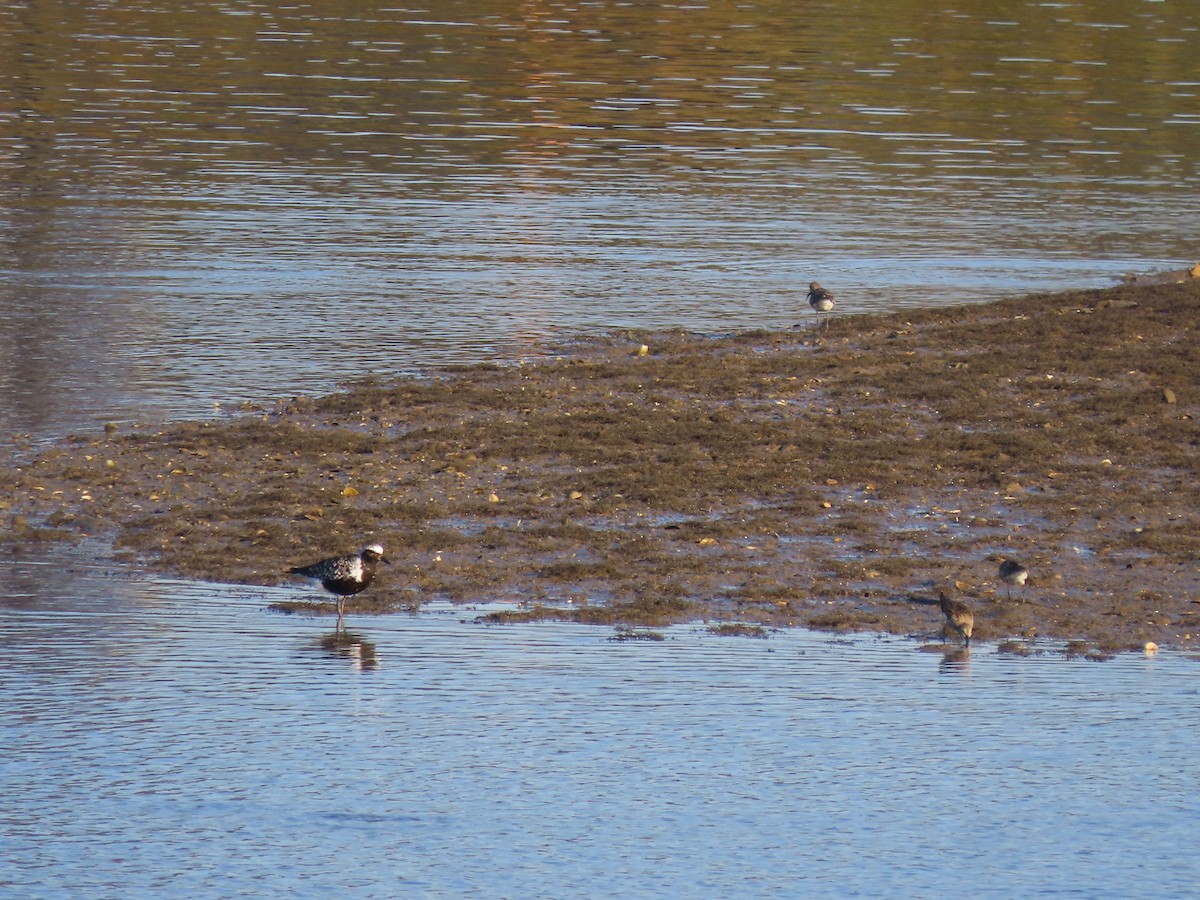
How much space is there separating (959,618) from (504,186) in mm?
17936

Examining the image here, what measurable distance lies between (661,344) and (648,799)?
9.38m

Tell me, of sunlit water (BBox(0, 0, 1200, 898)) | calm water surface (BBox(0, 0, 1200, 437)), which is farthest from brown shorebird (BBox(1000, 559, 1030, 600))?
calm water surface (BBox(0, 0, 1200, 437))

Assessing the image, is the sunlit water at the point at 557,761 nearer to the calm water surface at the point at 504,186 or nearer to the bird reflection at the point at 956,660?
the bird reflection at the point at 956,660

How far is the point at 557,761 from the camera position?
8.41m

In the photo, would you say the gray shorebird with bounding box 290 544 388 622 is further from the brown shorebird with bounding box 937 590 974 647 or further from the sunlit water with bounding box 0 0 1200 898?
the brown shorebird with bounding box 937 590 974 647

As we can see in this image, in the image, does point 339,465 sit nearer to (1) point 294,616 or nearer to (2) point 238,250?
(1) point 294,616

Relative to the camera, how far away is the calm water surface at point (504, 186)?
18.0m

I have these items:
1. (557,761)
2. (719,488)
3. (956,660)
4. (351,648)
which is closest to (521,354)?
(719,488)

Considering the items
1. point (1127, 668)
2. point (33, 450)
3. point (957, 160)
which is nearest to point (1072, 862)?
point (1127, 668)

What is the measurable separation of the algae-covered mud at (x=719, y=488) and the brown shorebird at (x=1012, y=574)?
5 centimetres

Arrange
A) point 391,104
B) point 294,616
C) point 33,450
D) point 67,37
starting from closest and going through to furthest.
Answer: point 294,616 < point 33,450 < point 391,104 < point 67,37

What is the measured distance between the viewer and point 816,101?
37.5 meters

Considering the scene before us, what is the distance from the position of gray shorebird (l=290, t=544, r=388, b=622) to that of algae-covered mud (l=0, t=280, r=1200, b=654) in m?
0.20

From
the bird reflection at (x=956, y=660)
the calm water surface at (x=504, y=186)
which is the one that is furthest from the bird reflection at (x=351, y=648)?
the calm water surface at (x=504, y=186)
